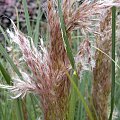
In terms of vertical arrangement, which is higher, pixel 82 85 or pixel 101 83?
pixel 101 83

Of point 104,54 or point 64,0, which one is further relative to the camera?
point 104,54

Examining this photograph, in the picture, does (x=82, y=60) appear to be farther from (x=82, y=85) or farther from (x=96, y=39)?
(x=82, y=85)

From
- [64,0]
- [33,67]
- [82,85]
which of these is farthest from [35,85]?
[82,85]

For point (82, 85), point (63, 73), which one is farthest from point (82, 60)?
point (82, 85)

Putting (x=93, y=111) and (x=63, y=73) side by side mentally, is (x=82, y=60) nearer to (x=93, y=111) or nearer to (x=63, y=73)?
(x=63, y=73)

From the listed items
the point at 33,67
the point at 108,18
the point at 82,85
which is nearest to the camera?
the point at 33,67

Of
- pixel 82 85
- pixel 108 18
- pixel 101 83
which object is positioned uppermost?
pixel 108 18

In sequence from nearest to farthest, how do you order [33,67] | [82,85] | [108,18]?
[33,67], [108,18], [82,85]

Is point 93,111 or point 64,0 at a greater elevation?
point 64,0

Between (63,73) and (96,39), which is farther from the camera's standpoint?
(96,39)
